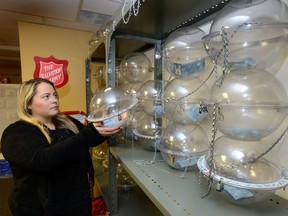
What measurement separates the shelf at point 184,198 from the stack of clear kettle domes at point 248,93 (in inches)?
1.6

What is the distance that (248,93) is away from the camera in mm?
532

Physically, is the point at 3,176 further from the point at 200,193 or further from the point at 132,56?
the point at 200,193

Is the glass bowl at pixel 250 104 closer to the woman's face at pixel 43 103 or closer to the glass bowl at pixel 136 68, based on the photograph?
the glass bowl at pixel 136 68

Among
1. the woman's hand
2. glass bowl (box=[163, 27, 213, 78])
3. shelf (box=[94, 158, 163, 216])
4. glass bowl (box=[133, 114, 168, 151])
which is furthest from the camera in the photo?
shelf (box=[94, 158, 163, 216])

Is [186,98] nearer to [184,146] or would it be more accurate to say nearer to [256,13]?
[184,146]

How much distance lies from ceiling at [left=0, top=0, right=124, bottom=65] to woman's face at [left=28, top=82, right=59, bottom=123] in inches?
41.1

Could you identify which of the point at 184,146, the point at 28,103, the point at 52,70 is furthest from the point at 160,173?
the point at 52,70

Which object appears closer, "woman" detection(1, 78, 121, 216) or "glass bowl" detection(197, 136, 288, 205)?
"glass bowl" detection(197, 136, 288, 205)

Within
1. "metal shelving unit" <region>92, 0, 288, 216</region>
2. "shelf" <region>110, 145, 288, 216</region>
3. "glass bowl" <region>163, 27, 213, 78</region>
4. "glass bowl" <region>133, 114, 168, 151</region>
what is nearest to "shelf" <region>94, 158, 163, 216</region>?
"metal shelving unit" <region>92, 0, 288, 216</region>

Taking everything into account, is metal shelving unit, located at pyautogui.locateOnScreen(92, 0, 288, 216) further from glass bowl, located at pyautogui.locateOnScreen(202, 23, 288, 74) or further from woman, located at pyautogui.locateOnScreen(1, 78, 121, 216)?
glass bowl, located at pyautogui.locateOnScreen(202, 23, 288, 74)

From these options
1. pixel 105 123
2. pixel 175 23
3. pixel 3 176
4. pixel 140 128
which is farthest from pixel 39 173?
pixel 3 176

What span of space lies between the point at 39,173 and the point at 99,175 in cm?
94

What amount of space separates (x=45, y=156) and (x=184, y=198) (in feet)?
2.29

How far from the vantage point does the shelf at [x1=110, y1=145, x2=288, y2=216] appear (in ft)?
1.88
